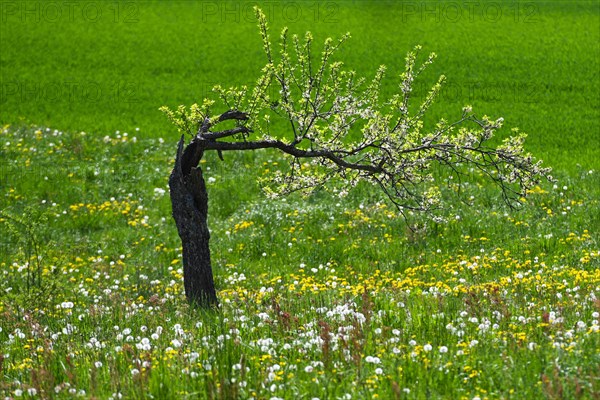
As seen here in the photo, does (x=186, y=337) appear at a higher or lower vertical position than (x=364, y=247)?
lower

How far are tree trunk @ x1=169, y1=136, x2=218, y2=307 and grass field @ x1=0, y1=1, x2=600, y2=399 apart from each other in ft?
1.14

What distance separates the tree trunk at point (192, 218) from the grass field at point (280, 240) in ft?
1.14

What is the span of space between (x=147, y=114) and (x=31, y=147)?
196 inches

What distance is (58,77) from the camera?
3108 cm

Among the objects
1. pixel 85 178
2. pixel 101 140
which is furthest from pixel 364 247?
pixel 101 140

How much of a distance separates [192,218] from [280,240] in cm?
539

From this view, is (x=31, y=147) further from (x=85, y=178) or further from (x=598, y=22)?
Answer: (x=598, y=22)

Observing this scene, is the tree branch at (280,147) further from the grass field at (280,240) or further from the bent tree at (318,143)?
the grass field at (280,240)

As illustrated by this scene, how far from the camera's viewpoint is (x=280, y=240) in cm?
1472

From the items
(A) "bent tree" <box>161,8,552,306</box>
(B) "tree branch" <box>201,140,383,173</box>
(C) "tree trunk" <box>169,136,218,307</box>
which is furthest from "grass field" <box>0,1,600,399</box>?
(B) "tree branch" <box>201,140,383,173</box>

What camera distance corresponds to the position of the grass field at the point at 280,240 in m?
5.82

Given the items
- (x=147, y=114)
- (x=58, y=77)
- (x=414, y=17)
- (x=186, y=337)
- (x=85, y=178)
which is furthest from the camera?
(x=414, y=17)

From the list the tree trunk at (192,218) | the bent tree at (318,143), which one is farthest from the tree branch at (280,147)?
the tree trunk at (192,218)

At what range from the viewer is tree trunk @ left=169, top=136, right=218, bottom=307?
30.8 ft
